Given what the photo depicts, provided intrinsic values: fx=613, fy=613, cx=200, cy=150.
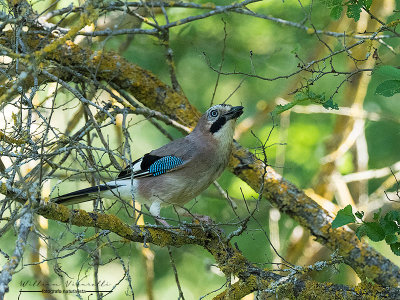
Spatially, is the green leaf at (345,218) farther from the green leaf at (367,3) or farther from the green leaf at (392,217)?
the green leaf at (367,3)

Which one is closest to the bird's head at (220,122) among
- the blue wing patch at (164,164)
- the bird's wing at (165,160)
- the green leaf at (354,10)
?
the bird's wing at (165,160)

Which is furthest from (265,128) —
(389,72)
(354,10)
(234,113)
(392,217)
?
(389,72)

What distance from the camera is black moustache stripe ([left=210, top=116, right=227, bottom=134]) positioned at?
5.95 m

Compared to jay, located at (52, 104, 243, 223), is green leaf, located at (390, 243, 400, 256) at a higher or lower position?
lower

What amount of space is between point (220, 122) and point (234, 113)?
0.53 ft

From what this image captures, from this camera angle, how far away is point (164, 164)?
5.95m

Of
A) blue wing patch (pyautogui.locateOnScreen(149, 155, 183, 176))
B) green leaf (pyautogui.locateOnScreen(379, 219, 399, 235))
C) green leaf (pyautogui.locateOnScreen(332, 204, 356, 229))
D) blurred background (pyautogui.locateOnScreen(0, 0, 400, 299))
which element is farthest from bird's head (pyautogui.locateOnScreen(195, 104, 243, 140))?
green leaf (pyautogui.locateOnScreen(379, 219, 399, 235))

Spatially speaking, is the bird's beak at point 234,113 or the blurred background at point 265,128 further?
the blurred background at point 265,128

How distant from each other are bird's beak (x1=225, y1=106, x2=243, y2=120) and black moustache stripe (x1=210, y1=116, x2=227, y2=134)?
0.05 m

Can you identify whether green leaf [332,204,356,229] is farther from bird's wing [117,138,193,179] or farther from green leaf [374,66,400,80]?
bird's wing [117,138,193,179]

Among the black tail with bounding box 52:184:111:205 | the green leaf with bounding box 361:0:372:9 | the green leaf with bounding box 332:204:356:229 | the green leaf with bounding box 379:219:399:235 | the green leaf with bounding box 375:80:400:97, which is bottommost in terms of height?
the green leaf with bounding box 379:219:399:235

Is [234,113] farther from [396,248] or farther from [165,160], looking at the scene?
[396,248]

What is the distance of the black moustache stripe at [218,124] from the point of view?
5.95 m

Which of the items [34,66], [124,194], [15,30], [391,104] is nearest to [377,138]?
[391,104]
